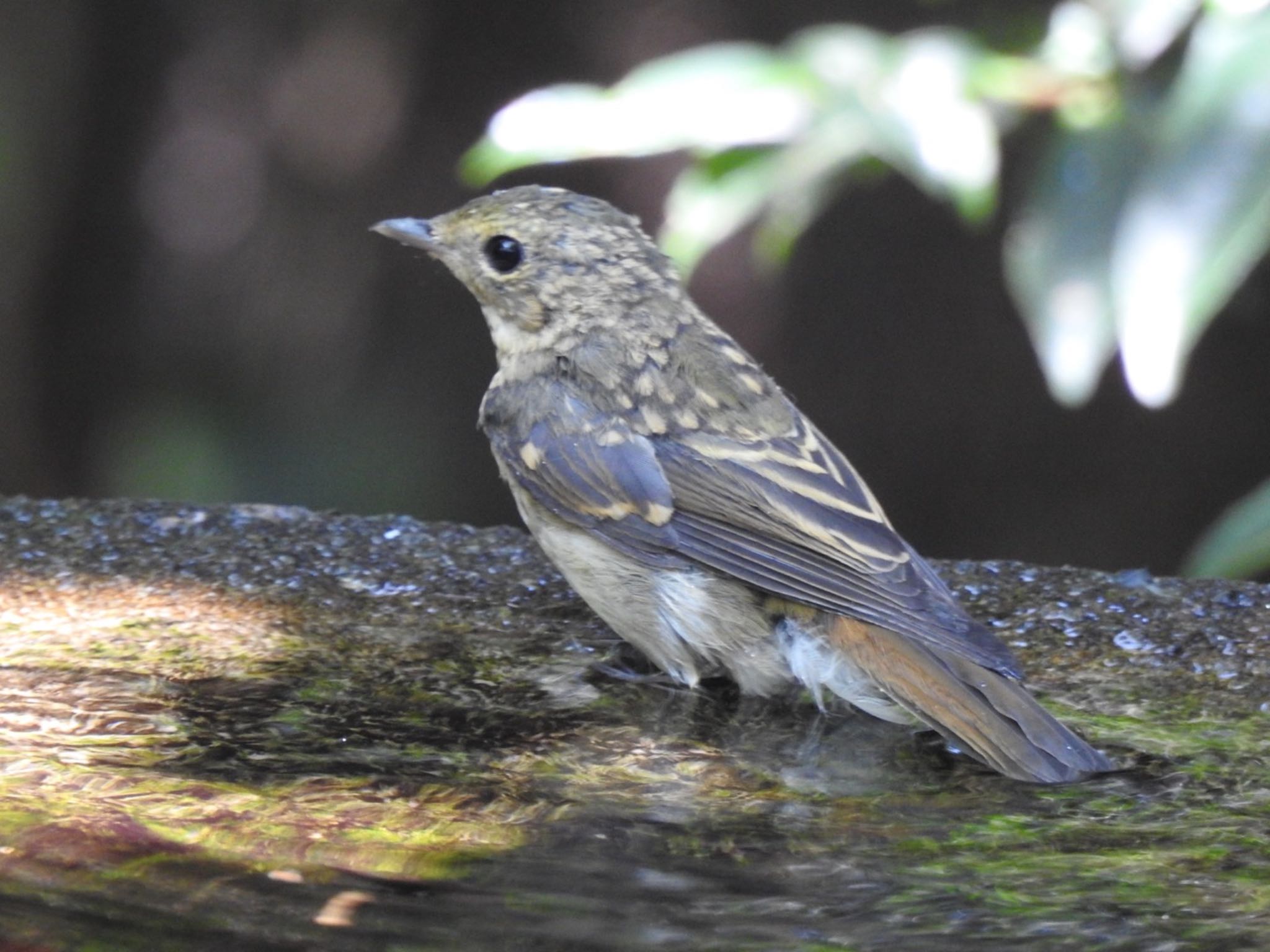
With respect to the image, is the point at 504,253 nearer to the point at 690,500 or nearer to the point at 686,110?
the point at 686,110

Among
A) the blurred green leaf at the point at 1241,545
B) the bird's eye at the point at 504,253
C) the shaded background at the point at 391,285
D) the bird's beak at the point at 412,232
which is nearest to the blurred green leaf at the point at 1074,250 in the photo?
the blurred green leaf at the point at 1241,545

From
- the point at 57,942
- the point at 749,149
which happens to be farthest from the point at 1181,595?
the point at 57,942

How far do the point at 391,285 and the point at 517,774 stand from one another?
590 centimetres

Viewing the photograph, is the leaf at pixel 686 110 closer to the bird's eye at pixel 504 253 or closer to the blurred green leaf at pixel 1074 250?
the bird's eye at pixel 504 253

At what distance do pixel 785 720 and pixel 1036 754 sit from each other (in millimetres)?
530

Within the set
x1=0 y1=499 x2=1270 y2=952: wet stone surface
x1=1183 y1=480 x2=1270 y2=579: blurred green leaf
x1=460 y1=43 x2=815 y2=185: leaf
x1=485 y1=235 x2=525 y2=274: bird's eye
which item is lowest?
x1=0 y1=499 x2=1270 y2=952: wet stone surface

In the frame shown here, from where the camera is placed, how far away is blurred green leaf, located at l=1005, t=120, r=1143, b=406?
3516 mm

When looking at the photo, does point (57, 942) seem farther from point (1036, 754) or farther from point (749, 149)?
point (749, 149)

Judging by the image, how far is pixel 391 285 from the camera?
8.16 metres

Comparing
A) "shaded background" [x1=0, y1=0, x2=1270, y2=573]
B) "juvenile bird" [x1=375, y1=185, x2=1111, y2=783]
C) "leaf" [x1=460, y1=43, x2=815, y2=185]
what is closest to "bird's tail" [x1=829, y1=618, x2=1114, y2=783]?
"juvenile bird" [x1=375, y1=185, x2=1111, y2=783]

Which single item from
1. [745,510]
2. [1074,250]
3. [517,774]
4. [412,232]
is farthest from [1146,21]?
[517,774]

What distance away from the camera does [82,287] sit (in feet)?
25.7

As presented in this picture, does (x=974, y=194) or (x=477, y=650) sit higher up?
(x=974, y=194)

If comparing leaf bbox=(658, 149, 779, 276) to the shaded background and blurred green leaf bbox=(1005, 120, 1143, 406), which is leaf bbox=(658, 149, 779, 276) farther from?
the shaded background
